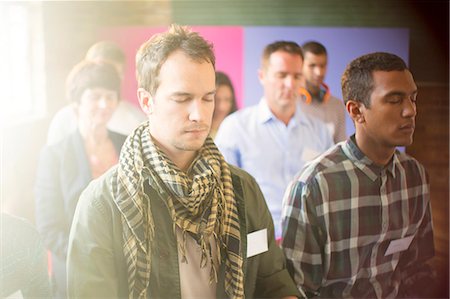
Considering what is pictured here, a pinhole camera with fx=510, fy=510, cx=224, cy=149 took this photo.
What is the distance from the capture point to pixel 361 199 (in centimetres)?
193

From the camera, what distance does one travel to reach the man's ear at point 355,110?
6.18 feet

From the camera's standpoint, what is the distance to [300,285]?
6.21 ft

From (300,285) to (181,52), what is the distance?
960 mm

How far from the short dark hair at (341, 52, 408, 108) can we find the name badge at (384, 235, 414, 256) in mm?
550

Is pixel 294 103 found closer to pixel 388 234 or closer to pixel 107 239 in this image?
pixel 388 234

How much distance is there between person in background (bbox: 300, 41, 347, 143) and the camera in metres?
1.96

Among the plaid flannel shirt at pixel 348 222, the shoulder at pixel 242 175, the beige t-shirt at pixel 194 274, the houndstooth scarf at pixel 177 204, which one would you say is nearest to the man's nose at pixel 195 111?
the houndstooth scarf at pixel 177 204

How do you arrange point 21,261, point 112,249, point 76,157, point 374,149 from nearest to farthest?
point 112,249 → point 21,261 → point 76,157 → point 374,149

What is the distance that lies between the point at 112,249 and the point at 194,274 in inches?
10.9

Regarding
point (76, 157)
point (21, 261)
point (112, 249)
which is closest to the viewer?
point (112, 249)

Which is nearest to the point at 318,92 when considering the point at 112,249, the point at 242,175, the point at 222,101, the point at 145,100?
the point at 222,101

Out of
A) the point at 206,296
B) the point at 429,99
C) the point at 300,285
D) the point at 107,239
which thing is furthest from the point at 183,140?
the point at 429,99

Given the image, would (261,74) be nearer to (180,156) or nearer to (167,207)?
(180,156)

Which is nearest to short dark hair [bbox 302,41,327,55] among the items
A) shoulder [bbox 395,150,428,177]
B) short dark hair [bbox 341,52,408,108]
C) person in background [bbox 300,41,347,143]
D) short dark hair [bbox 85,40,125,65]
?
person in background [bbox 300,41,347,143]
